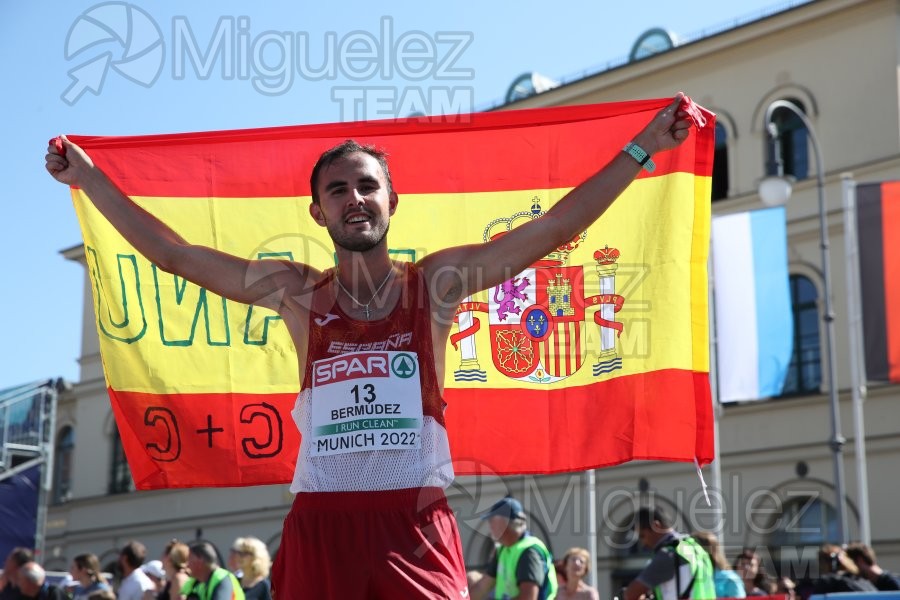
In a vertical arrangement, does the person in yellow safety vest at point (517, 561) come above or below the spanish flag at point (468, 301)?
below

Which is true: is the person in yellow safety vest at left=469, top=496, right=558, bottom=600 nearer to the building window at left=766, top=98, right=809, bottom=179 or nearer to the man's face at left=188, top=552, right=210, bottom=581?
the man's face at left=188, top=552, right=210, bottom=581

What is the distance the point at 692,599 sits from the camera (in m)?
7.89

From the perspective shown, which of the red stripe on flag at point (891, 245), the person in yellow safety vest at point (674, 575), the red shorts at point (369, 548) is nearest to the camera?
the red shorts at point (369, 548)

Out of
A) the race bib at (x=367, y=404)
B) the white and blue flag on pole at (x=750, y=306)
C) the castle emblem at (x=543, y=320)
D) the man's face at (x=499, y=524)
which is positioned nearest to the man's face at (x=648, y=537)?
the man's face at (x=499, y=524)

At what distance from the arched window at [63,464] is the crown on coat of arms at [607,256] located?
115 feet

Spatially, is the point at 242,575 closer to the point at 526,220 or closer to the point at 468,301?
the point at 468,301

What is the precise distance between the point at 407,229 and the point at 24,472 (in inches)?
617

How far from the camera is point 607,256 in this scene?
5672 millimetres

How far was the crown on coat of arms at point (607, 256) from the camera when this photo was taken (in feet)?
18.6

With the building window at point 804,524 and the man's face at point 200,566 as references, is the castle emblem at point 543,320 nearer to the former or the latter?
the man's face at point 200,566

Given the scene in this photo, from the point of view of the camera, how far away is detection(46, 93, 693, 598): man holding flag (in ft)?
11.5

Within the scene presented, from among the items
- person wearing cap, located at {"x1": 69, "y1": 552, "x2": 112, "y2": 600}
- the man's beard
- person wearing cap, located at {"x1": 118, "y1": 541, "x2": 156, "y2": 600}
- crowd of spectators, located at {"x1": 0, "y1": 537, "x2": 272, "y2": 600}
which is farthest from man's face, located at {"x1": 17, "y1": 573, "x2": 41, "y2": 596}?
the man's beard

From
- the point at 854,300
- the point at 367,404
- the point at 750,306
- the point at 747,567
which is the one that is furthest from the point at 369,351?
the point at 854,300

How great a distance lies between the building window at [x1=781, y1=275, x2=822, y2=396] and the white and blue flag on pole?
605 cm
